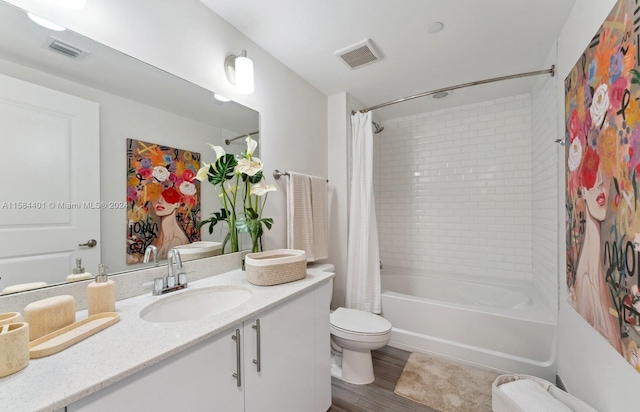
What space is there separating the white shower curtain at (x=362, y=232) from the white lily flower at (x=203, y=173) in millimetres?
1445

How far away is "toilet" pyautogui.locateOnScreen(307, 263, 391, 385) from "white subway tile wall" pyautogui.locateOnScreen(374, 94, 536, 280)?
1493 mm

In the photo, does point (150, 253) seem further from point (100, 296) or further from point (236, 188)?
point (236, 188)

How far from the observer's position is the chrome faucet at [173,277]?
1178 mm

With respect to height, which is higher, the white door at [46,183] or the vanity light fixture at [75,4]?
the vanity light fixture at [75,4]

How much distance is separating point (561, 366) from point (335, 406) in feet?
4.84

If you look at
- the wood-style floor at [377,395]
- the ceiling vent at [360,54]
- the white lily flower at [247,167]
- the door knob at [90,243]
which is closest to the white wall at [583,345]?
the wood-style floor at [377,395]

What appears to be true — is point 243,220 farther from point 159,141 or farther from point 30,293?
point 30,293

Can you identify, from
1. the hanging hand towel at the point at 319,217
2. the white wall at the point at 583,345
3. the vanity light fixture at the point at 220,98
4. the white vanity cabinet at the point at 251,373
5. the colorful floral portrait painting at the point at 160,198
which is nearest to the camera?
the white vanity cabinet at the point at 251,373

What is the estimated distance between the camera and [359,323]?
1.87 metres

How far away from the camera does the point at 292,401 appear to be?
3.93 feet

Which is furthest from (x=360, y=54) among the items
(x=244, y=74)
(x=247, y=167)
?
(x=247, y=167)

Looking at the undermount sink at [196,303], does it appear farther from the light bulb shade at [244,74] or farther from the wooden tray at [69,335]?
the light bulb shade at [244,74]

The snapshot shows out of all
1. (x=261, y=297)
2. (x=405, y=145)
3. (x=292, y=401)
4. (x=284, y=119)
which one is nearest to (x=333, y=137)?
(x=284, y=119)

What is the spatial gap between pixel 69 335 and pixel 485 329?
8.01 ft
